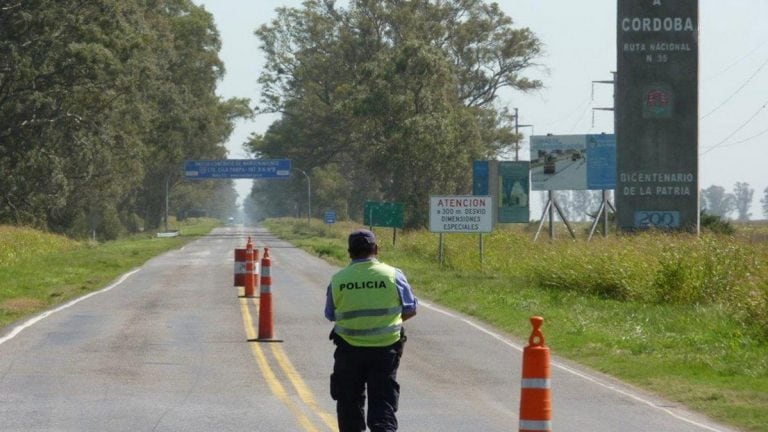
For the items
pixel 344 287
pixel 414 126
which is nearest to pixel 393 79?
pixel 414 126

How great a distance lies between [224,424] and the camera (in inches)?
475

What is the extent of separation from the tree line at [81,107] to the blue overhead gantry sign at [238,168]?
825 cm

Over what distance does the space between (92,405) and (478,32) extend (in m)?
84.4

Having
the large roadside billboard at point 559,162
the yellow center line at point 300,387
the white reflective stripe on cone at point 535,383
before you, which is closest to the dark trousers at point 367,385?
the white reflective stripe on cone at point 535,383

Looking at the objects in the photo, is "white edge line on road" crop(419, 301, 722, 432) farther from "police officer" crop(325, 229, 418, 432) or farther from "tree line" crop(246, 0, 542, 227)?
"tree line" crop(246, 0, 542, 227)

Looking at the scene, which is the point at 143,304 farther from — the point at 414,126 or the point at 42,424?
the point at 414,126

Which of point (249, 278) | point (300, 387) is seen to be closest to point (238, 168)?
point (249, 278)

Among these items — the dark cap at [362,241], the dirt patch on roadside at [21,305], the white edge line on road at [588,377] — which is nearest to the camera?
the dark cap at [362,241]

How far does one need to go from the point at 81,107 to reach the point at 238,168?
3306 centimetres

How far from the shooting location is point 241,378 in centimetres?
1545

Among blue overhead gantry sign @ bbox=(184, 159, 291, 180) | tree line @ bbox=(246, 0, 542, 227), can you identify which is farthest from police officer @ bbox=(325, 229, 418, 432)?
blue overhead gantry sign @ bbox=(184, 159, 291, 180)

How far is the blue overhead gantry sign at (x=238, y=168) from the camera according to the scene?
323 ft

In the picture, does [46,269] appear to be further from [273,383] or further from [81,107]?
[81,107]

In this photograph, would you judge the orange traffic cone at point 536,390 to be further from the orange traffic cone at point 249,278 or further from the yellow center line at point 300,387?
the orange traffic cone at point 249,278
